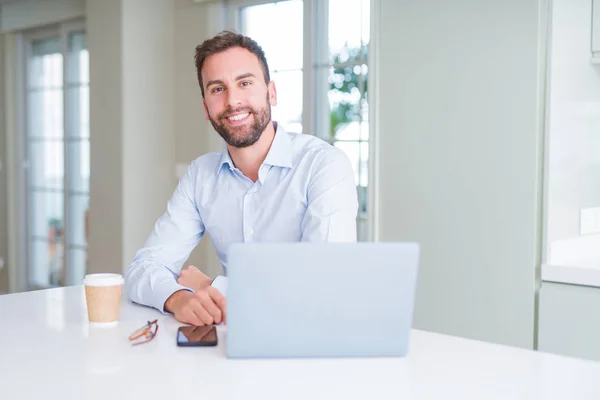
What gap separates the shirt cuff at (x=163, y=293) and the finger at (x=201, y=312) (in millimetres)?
169

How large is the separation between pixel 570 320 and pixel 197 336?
166cm

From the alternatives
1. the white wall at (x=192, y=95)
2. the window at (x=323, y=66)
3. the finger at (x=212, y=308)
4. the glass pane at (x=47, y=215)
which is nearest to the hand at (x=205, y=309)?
the finger at (x=212, y=308)

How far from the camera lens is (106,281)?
1.67 metres

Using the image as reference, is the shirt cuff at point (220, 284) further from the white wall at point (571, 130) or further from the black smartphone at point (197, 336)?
the white wall at point (571, 130)

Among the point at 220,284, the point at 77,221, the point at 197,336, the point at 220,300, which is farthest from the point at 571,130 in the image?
the point at 77,221

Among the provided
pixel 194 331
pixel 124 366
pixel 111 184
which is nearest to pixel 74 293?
pixel 194 331

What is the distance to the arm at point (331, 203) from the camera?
1984 millimetres

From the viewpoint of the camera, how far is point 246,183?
227cm

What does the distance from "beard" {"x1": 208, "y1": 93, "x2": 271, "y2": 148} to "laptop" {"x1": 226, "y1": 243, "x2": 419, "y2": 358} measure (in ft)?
2.94

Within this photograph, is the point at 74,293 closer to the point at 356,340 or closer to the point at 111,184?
the point at 356,340

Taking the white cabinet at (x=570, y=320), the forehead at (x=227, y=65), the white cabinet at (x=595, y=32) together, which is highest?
the white cabinet at (x=595, y=32)

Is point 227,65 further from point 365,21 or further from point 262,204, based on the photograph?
point 365,21

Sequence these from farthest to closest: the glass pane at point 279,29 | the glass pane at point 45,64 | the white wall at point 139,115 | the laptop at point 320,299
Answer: the glass pane at point 45,64 → the white wall at point 139,115 → the glass pane at point 279,29 → the laptop at point 320,299

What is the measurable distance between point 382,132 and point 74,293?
1636mm
